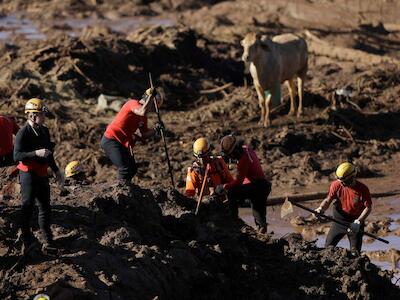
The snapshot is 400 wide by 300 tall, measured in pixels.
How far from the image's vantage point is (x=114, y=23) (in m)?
39.3

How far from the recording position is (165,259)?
10539mm

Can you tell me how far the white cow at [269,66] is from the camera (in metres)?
21.1

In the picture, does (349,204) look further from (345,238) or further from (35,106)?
(35,106)

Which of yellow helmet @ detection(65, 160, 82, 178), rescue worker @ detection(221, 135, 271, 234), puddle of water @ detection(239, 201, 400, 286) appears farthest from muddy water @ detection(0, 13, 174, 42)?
rescue worker @ detection(221, 135, 271, 234)

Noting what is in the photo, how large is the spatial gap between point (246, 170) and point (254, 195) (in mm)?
402

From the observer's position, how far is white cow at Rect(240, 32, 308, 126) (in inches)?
831

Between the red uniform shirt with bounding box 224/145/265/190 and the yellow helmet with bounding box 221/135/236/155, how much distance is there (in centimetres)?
19

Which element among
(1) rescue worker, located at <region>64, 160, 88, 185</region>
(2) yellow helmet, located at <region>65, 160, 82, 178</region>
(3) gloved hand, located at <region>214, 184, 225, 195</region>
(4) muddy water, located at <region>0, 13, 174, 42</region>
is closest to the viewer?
(3) gloved hand, located at <region>214, 184, 225, 195</region>

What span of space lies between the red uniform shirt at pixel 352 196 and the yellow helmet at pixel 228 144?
1464mm

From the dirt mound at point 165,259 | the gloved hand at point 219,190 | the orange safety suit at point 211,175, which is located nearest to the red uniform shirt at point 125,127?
the dirt mound at point 165,259

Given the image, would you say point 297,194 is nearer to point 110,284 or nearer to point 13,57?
point 110,284

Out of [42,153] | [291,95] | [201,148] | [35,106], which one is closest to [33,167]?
[42,153]

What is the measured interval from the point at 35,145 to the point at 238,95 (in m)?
13.7

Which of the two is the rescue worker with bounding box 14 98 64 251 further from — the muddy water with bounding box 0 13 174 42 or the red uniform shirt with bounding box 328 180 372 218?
the muddy water with bounding box 0 13 174 42
